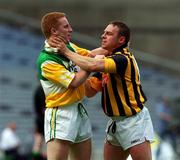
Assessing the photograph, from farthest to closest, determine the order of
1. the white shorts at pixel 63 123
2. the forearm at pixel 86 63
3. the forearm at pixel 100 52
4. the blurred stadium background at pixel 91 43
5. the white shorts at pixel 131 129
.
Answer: the blurred stadium background at pixel 91 43 → the forearm at pixel 100 52 → the white shorts at pixel 131 129 → the white shorts at pixel 63 123 → the forearm at pixel 86 63

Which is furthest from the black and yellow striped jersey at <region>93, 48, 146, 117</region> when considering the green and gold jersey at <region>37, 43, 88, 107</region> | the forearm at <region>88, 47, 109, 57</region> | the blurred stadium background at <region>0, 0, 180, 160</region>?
the blurred stadium background at <region>0, 0, 180, 160</region>

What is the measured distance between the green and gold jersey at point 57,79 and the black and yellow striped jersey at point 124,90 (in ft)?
0.92

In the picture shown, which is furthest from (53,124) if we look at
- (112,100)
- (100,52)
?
(100,52)

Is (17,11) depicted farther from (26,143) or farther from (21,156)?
(21,156)

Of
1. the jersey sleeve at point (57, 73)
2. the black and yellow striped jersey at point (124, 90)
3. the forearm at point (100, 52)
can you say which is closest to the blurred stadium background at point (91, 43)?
the forearm at point (100, 52)

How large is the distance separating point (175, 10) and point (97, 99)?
360cm

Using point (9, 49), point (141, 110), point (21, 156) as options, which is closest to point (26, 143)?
point (21, 156)

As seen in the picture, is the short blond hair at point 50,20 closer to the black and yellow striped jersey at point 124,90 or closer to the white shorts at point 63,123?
the black and yellow striped jersey at point 124,90

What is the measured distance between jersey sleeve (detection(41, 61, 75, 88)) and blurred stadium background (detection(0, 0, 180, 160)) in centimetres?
1339

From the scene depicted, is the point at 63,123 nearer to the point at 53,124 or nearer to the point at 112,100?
the point at 53,124

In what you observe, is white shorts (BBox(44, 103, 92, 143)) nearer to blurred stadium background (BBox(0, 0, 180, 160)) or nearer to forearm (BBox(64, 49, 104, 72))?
forearm (BBox(64, 49, 104, 72))

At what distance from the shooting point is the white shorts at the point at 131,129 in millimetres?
6785

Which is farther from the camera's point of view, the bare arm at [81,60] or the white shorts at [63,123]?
the white shorts at [63,123]

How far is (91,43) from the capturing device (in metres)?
22.2
